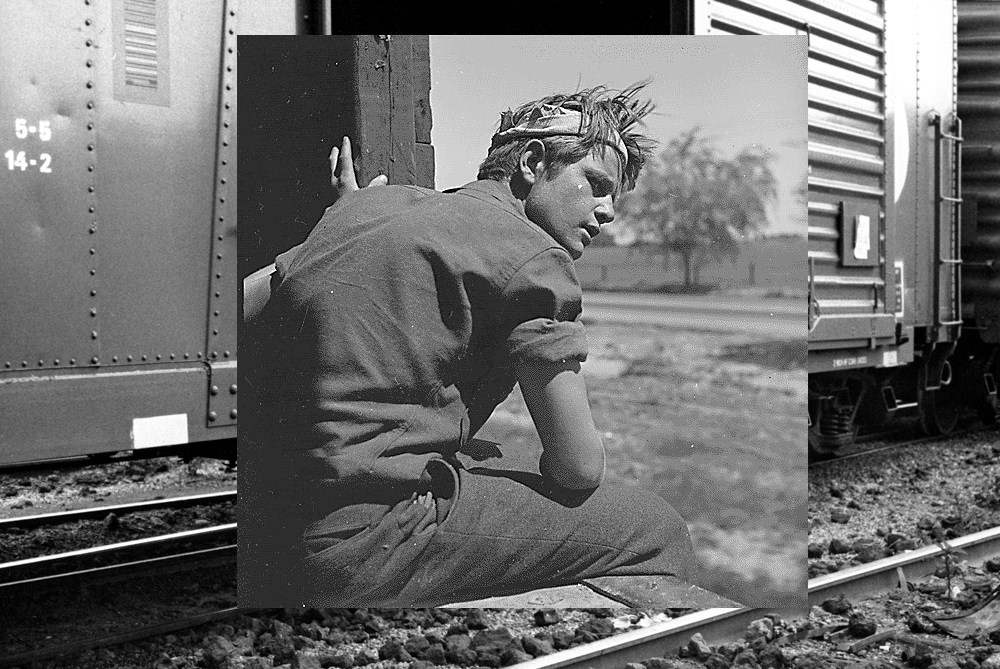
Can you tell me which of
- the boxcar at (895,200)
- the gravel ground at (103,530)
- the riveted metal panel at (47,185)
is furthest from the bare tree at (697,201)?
the gravel ground at (103,530)

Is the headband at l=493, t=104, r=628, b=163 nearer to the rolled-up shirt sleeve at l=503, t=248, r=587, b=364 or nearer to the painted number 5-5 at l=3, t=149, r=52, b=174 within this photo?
the rolled-up shirt sleeve at l=503, t=248, r=587, b=364

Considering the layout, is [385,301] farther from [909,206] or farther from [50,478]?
[909,206]

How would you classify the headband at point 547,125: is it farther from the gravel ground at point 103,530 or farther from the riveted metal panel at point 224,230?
the gravel ground at point 103,530

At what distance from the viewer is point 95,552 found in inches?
210

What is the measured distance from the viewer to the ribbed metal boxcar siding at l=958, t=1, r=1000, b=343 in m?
9.24

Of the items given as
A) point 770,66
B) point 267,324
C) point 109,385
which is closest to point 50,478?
point 109,385

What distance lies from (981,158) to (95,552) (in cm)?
746

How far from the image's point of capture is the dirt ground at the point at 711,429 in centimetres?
308

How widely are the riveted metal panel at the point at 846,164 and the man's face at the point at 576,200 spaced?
3719 mm

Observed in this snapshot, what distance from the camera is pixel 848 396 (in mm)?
8555

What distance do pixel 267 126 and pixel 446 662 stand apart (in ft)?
6.31

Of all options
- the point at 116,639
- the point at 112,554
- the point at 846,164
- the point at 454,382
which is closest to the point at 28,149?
the point at 116,639

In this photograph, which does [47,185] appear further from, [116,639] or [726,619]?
A: [726,619]

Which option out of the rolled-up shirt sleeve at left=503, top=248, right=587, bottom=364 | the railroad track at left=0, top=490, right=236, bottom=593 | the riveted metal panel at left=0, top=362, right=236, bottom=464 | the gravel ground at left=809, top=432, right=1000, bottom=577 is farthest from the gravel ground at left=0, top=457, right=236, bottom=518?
the rolled-up shirt sleeve at left=503, top=248, right=587, bottom=364
